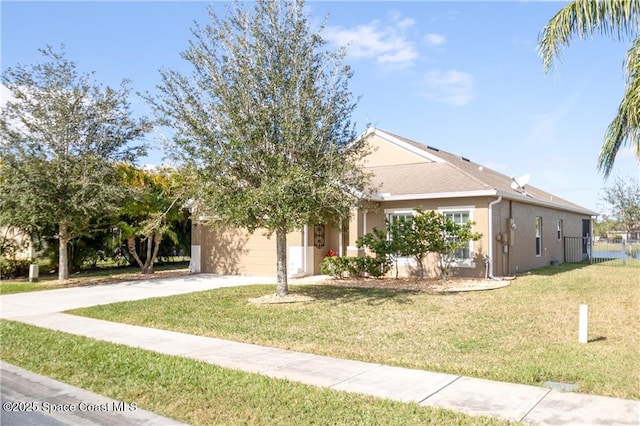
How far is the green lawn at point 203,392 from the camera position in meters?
4.54

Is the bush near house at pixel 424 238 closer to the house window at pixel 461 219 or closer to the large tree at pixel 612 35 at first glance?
the house window at pixel 461 219

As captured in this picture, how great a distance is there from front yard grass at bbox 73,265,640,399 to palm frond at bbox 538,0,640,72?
16.7ft

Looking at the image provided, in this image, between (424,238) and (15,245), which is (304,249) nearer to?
(424,238)

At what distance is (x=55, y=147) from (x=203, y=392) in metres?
13.9

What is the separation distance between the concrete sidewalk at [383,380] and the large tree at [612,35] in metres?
5.57

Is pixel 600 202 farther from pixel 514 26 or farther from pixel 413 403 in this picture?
pixel 413 403

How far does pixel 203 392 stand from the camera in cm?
534

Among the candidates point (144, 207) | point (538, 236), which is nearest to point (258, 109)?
point (144, 207)

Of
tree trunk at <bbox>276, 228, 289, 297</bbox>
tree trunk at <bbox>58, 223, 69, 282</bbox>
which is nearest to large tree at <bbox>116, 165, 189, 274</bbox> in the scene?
→ tree trunk at <bbox>58, 223, 69, 282</bbox>

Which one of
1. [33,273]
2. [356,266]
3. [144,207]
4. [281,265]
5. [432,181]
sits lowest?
[33,273]

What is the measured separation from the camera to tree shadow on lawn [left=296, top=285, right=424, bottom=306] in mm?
11508

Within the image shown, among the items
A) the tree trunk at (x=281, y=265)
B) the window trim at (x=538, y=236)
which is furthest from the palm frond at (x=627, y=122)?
the window trim at (x=538, y=236)

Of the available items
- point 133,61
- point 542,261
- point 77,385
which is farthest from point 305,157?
point 542,261

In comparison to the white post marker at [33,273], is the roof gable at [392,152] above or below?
above
